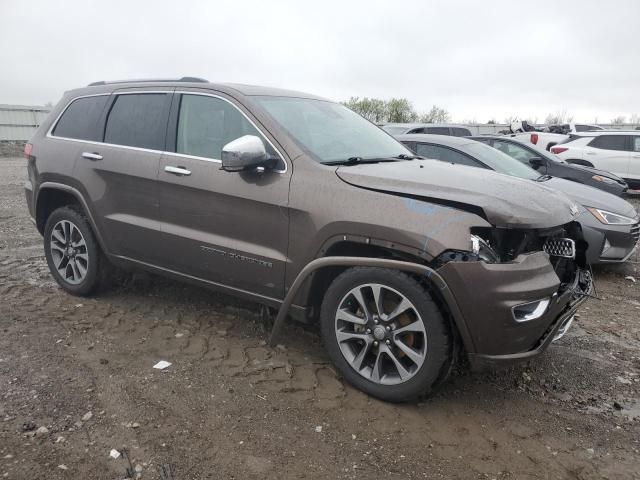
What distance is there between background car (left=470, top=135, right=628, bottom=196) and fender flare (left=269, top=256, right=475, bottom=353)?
5.77 metres

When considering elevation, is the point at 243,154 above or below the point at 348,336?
above

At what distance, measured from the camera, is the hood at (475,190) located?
2871 millimetres

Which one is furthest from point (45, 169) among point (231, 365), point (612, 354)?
point (612, 354)

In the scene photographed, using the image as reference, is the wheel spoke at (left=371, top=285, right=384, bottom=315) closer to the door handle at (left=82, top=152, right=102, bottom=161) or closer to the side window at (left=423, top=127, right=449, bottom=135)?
the door handle at (left=82, top=152, right=102, bottom=161)

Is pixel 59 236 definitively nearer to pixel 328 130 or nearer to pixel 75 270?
pixel 75 270

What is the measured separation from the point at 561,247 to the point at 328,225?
1396 millimetres

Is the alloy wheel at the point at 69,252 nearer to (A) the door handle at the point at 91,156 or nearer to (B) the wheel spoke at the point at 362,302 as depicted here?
(A) the door handle at the point at 91,156

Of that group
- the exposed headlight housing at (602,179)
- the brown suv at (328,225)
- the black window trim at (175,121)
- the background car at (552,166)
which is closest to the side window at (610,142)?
the background car at (552,166)

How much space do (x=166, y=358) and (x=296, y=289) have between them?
1106mm

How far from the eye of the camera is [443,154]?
6.62m

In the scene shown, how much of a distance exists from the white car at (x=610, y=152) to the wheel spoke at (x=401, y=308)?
11.0 metres

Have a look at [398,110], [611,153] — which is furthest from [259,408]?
[398,110]

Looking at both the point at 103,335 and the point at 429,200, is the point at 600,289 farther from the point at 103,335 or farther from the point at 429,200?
the point at 103,335

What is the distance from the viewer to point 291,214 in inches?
131
